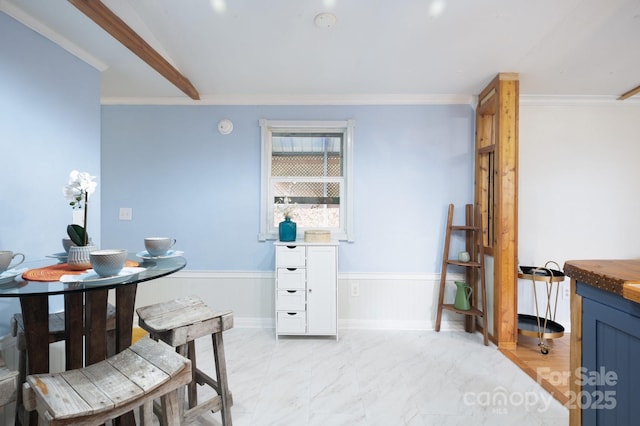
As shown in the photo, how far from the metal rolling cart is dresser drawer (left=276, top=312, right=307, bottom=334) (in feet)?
6.11

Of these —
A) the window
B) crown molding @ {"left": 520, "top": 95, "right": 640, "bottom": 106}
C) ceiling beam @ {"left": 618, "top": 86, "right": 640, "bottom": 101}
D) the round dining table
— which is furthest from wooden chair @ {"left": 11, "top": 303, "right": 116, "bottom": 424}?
ceiling beam @ {"left": 618, "top": 86, "right": 640, "bottom": 101}

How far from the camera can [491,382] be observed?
6.51ft

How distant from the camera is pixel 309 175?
3.01 metres

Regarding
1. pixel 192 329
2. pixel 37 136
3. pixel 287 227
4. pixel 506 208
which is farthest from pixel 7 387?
pixel 506 208

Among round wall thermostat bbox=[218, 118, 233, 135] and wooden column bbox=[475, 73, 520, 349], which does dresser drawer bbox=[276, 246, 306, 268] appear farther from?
wooden column bbox=[475, 73, 520, 349]

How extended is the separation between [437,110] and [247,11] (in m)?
1.96

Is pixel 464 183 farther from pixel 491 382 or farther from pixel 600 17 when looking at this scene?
pixel 491 382

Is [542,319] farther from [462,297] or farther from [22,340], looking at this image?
[22,340]

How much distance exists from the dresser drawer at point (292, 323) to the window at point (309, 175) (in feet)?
2.58

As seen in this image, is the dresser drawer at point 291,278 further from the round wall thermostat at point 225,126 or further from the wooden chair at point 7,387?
the wooden chair at point 7,387

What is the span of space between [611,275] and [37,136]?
2878 mm

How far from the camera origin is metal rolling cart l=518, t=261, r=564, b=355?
2410 millimetres

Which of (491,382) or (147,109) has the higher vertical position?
(147,109)

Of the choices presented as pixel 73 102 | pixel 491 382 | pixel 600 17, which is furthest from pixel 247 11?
pixel 491 382
